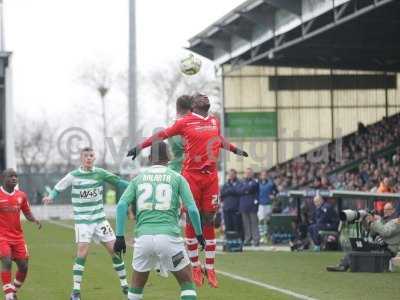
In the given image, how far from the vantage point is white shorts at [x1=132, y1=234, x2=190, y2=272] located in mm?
10688

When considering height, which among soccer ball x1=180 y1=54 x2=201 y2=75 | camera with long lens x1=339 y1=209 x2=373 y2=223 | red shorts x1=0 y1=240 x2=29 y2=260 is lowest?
red shorts x1=0 y1=240 x2=29 y2=260

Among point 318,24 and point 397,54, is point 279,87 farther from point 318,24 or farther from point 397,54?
point 318,24

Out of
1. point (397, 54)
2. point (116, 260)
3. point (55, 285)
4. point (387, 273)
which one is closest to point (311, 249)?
point (387, 273)

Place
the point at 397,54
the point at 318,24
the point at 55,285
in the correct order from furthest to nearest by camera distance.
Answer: the point at 397,54
the point at 318,24
the point at 55,285

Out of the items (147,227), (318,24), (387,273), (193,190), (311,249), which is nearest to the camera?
(147,227)

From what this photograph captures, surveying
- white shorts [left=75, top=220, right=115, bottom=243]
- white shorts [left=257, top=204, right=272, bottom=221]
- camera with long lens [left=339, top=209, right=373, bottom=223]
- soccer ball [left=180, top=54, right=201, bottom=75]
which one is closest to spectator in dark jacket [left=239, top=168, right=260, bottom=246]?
white shorts [left=257, top=204, right=272, bottom=221]

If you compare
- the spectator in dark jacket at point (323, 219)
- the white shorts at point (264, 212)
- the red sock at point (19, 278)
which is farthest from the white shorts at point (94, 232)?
the white shorts at point (264, 212)

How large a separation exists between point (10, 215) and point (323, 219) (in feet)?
37.9

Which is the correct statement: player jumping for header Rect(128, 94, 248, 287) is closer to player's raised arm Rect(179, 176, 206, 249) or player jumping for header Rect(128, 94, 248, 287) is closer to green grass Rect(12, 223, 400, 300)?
green grass Rect(12, 223, 400, 300)

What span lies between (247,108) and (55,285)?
97.2 feet

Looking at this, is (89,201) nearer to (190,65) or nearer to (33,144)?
(190,65)

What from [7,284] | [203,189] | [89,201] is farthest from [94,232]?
[203,189]

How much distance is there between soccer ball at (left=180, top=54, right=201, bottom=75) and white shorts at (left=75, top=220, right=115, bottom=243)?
4260mm

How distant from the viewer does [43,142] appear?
102 meters
